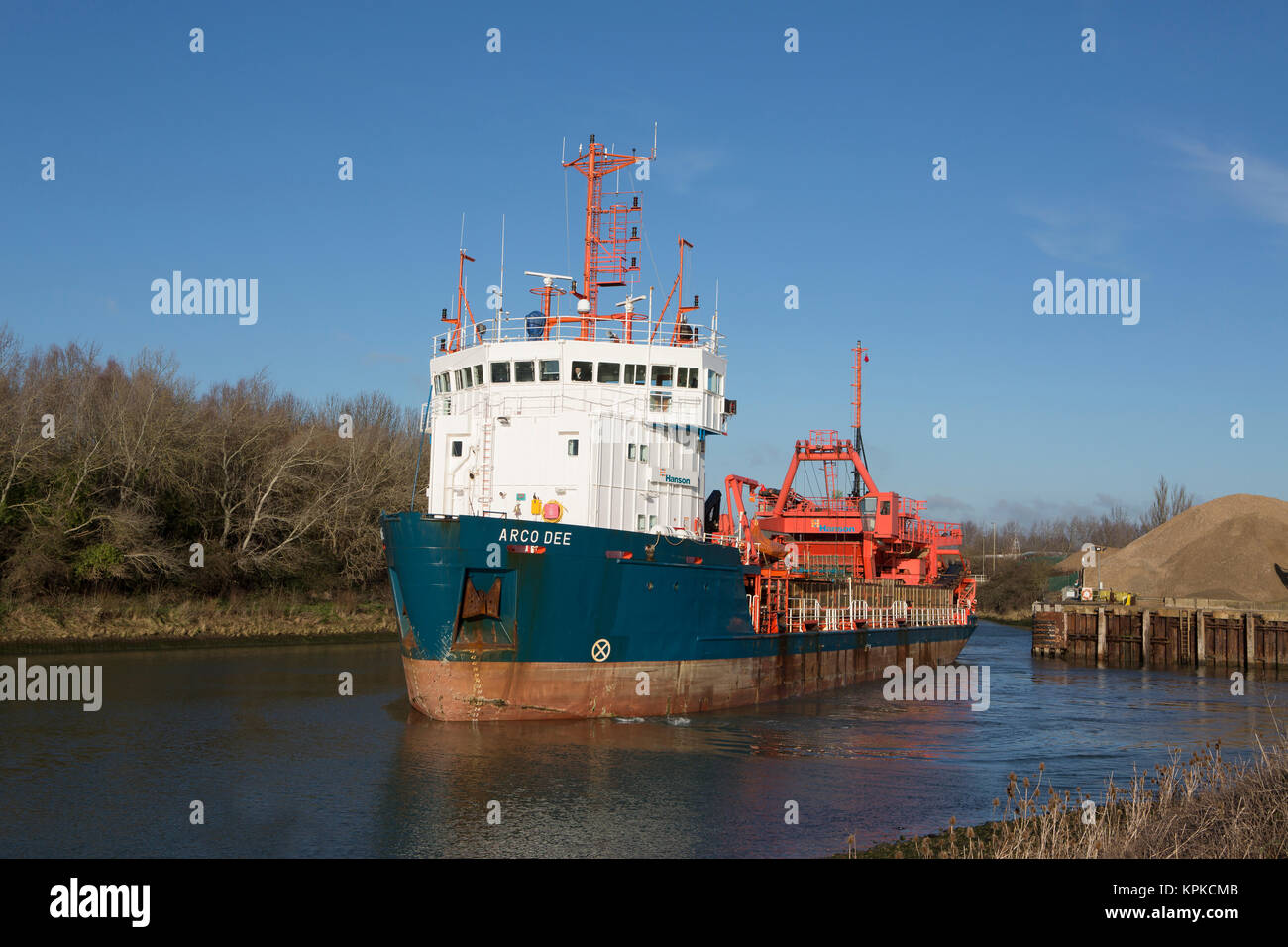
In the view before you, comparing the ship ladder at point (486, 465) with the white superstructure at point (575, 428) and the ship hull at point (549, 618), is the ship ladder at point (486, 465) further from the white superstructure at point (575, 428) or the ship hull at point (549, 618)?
the ship hull at point (549, 618)

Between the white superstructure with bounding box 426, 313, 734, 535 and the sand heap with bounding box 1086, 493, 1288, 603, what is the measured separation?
40676 millimetres

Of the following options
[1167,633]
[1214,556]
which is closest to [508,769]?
[1167,633]

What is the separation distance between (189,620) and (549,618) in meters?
23.5

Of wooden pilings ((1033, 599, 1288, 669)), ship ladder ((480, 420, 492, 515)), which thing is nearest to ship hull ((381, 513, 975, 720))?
ship ladder ((480, 420, 492, 515))

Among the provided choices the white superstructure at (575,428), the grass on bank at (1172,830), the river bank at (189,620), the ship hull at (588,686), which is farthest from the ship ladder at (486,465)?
the river bank at (189,620)

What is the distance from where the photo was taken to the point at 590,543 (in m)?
20.9

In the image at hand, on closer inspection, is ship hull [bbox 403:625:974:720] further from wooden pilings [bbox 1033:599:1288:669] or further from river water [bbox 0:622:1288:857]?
wooden pilings [bbox 1033:599:1288:669]

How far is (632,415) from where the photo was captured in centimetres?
2419

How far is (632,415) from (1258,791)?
1549 centimetres

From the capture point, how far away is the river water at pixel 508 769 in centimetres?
1440

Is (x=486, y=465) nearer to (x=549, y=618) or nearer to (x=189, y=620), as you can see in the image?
(x=549, y=618)

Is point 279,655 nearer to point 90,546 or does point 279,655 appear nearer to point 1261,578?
point 90,546

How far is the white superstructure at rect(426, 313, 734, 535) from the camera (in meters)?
23.0
